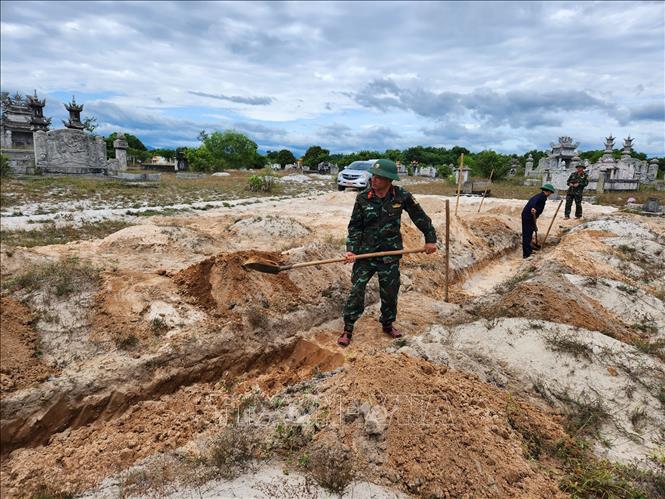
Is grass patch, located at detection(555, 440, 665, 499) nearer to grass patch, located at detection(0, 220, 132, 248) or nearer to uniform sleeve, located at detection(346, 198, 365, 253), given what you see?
uniform sleeve, located at detection(346, 198, 365, 253)

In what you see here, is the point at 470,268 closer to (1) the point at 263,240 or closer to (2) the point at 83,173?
(1) the point at 263,240

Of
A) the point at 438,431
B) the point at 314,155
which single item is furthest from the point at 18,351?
the point at 314,155

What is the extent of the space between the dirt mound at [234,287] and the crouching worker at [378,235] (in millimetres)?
1113

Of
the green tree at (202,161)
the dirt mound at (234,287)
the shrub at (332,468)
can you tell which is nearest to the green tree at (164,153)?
the green tree at (202,161)

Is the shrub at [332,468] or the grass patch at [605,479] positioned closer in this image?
the shrub at [332,468]

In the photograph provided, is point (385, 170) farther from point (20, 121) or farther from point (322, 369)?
point (20, 121)

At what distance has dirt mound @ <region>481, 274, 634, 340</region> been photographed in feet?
16.3

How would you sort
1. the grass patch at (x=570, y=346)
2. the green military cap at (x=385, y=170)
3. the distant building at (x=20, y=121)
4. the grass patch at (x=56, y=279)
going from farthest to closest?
the distant building at (x=20, y=121)
the grass patch at (x=56, y=279)
the green military cap at (x=385, y=170)
the grass patch at (x=570, y=346)

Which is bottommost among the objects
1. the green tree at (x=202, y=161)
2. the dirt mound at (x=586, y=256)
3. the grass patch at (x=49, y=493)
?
the grass patch at (x=49, y=493)

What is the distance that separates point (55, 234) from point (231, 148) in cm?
3760

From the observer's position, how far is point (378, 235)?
176 inches

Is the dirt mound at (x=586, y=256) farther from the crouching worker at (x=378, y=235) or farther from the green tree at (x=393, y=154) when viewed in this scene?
the green tree at (x=393, y=154)

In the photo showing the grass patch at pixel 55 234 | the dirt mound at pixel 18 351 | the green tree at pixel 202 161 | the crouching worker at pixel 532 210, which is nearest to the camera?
the dirt mound at pixel 18 351

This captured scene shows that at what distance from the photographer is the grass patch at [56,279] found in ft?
15.1
